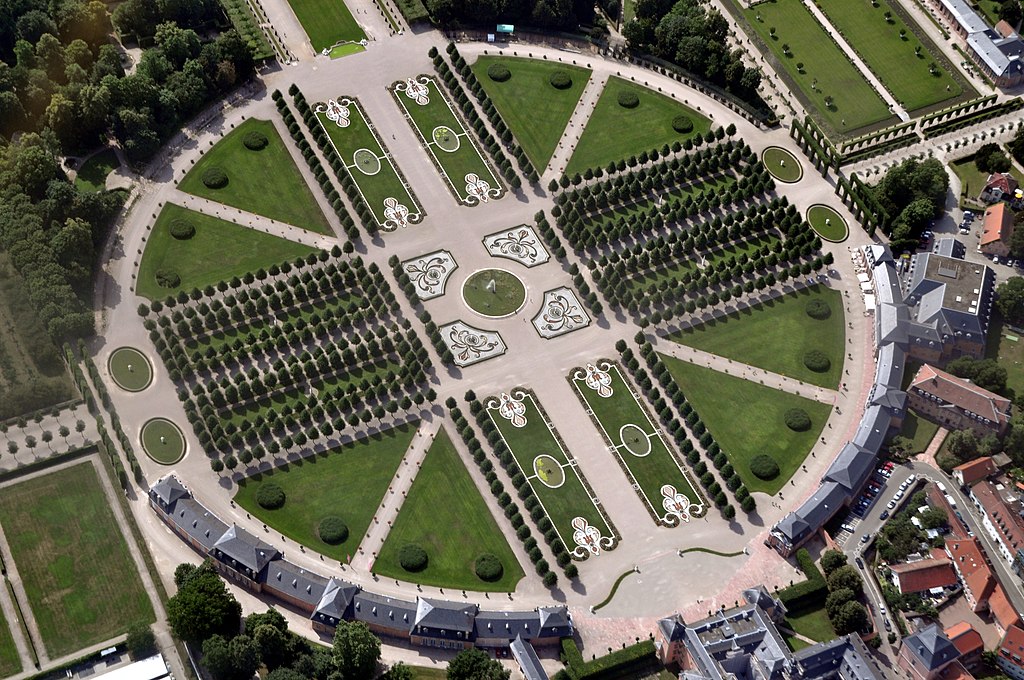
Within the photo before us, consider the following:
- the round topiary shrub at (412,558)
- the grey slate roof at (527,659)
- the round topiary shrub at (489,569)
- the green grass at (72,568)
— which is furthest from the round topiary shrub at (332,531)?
the grey slate roof at (527,659)

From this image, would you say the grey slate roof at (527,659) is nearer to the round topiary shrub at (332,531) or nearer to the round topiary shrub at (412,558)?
the round topiary shrub at (412,558)

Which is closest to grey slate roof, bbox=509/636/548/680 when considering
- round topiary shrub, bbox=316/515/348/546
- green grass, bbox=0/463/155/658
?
round topiary shrub, bbox=316/515/348/546

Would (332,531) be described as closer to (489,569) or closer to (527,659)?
(489,569)

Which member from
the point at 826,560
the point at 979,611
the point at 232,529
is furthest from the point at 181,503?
the point at 979,611

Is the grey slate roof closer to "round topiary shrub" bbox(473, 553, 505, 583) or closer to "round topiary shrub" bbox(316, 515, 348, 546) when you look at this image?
"round topiary shrub" bbox(473, 553, 505, 583)

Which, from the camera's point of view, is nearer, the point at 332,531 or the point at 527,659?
the point at 527,659

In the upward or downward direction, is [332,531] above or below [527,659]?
above

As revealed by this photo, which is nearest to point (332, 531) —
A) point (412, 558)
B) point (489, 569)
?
point (412, 558)
